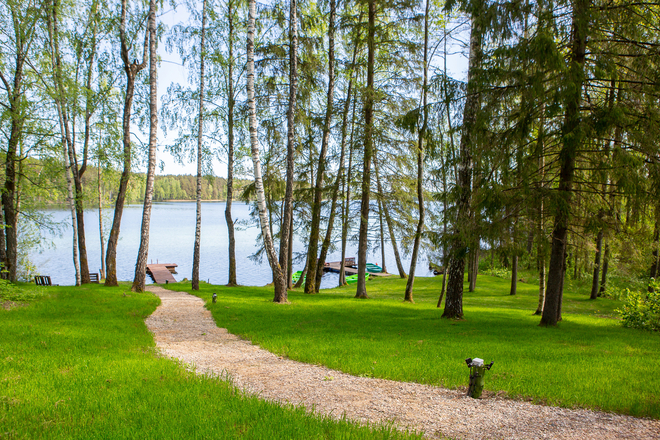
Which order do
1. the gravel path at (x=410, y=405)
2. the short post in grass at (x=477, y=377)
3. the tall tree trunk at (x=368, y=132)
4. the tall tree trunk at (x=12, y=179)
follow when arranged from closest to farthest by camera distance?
1. the gravel path at (x=410, y=405)
2. the short post in grass at (x=477, y=377)
3. the tall tree trunk at (x=12, y=179)
4. the tall tree trunk at (x=368, y=132)

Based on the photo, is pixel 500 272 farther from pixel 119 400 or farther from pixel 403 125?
pixel 119 400

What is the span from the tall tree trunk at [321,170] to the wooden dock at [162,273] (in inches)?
597

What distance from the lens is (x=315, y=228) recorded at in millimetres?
16516

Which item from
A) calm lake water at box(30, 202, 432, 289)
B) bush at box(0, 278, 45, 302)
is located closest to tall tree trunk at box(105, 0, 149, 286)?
bush at box(0, 278, 45, 302)

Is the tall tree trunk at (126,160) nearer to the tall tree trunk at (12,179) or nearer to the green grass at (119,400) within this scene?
the tall tree trunk at (12,179)

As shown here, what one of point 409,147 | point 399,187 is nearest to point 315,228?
point 399,187

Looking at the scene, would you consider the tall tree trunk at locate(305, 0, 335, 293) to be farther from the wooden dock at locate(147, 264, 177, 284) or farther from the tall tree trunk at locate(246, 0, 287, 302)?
the wooden dock at locate(147, 264, 177, 284)

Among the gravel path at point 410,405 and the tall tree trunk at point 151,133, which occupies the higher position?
the tall tree trunk at point 151,133

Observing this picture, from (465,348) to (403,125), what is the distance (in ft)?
18.4

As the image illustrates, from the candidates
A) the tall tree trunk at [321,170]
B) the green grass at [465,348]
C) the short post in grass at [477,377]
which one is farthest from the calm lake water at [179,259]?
the short post in grass at [477,377]

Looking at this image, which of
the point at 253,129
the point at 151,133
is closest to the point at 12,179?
the point at 151,133

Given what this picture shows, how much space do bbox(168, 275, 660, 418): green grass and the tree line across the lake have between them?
4.56 ft

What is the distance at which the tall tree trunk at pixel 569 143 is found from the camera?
295 inches

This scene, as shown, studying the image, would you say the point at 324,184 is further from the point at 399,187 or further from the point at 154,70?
the point at 154,70
